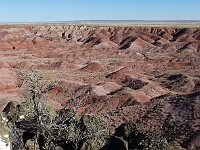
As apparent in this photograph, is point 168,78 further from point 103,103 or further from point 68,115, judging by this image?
point 68,115

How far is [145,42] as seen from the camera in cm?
10744

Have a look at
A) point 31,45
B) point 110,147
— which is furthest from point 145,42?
point 110,147

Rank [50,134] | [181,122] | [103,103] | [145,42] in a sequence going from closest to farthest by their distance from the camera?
1. [50,134]
2. [181,122]
3. [103,103]
4. [145,42]

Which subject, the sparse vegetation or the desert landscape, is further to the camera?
Answer: the desert landscape

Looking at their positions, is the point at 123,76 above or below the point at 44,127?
below

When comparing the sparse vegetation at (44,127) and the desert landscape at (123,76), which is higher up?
the sparse vegetation at (44,127)

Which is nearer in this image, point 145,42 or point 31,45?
point 145,42

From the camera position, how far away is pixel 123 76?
53438 millimetres

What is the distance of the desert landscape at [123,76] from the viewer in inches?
900

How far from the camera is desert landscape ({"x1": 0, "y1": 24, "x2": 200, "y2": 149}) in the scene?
22859mm

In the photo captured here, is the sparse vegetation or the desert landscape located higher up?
the sparse vegetation

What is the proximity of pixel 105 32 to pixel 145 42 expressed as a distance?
29226mm

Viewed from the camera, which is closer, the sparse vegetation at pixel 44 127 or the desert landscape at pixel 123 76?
the sparse vegetation at pixel 44 127

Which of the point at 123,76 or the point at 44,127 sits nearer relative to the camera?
the point at 44,127
